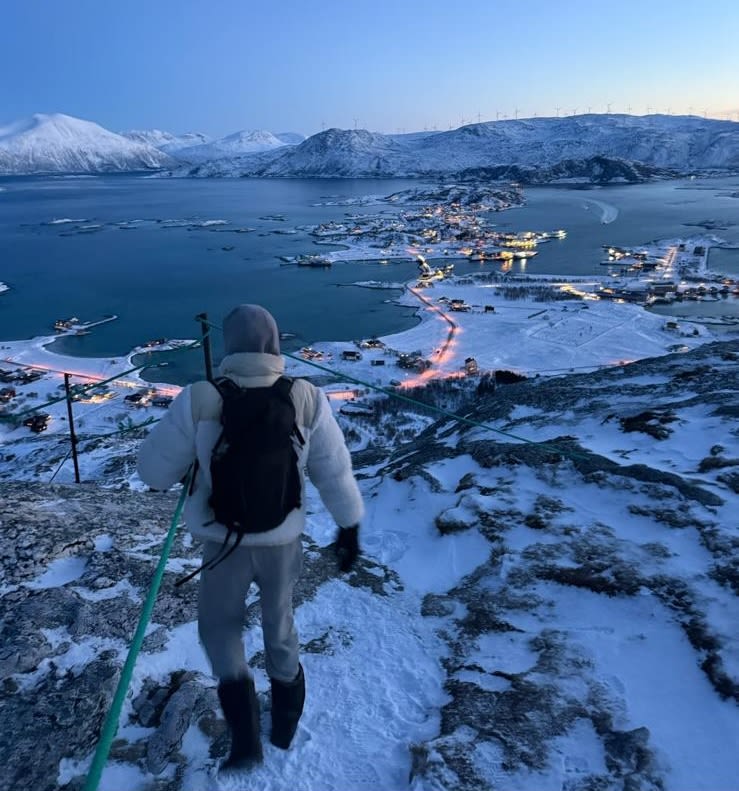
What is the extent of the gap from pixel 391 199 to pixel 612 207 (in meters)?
52.2

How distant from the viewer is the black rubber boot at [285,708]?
109 inches

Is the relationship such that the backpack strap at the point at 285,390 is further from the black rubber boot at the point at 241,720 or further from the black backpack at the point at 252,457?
the black rubber boot at the point at 241,720

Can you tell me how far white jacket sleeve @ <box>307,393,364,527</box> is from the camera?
243cm

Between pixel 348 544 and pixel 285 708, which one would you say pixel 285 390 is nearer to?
pixel 348 544

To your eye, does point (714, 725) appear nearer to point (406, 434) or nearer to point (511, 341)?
point (406, 434)

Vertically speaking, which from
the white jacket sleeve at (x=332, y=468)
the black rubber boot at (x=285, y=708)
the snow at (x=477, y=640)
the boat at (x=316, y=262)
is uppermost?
the white jacket sleeve at (x=332, y=468)

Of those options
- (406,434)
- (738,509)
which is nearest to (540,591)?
(738,509)

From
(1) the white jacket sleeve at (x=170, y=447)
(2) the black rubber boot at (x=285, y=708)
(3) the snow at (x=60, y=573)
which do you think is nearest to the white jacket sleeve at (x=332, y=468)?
(1) the white jacket sleeve at (x=170, y=447)

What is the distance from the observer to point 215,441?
7.22 feet

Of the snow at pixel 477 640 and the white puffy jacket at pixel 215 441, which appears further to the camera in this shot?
the snow at pixel 477 640

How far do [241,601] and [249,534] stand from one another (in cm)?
42

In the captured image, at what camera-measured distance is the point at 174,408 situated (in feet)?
7.29

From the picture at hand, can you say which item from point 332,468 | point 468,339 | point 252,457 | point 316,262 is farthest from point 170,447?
point 316,262

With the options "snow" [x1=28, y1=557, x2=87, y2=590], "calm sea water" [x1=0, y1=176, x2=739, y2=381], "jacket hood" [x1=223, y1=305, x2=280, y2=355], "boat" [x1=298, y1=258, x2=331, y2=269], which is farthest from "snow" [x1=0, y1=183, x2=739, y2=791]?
"boat" [x1=298, y1=258, x2=331, y2=269]
